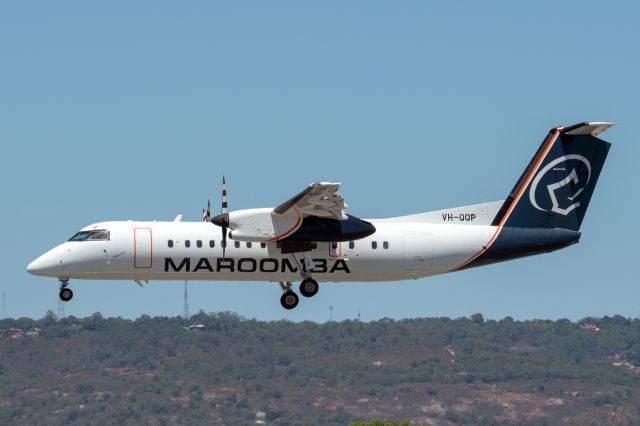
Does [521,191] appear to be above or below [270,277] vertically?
above

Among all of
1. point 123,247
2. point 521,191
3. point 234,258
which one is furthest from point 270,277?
point 521,191

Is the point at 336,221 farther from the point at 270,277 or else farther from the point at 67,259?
the point at 67,259

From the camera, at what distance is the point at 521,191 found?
47188 mm

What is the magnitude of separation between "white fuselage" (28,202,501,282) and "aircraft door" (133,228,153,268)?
3 cm

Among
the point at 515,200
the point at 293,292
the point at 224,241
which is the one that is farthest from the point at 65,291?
the point at 515,200

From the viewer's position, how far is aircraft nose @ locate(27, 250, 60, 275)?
4391cm

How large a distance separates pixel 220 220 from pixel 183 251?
Result: 1.81 m

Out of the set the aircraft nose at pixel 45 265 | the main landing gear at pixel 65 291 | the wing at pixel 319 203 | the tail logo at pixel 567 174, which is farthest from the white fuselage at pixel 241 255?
the tail logo at pixel 567 174

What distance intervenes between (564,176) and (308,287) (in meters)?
10.2

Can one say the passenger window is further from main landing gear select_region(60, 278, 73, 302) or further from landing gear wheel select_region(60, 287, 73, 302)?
landing gear wheel select_region(60, 287, 73, 302)

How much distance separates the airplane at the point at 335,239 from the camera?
43.5 m

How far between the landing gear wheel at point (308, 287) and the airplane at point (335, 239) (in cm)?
3

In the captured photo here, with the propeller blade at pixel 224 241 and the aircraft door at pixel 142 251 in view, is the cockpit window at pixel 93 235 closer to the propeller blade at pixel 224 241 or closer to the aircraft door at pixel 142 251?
the aircraft door at pixel 142 251

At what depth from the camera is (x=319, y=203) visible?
42.7 metres
